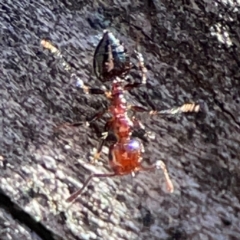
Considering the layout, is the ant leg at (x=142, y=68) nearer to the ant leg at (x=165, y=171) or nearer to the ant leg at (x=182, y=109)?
the ant leg at (x=182, y=109)

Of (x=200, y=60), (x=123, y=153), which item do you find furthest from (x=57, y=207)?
(x=200, y=60)

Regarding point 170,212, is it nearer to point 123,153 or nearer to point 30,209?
point 123,153

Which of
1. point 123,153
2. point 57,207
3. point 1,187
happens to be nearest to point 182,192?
point 123,153

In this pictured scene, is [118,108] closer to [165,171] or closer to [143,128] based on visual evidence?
[143,128]

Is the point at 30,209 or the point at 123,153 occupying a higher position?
the point at 123,153

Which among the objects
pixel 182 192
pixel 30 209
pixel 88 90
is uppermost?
pixel 88 90

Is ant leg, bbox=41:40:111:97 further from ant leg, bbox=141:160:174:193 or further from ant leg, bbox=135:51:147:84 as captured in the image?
ant leg, bbox=141:160:174:193

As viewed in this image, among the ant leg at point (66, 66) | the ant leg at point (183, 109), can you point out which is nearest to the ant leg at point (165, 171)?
the ant leg at point (183, 109)
